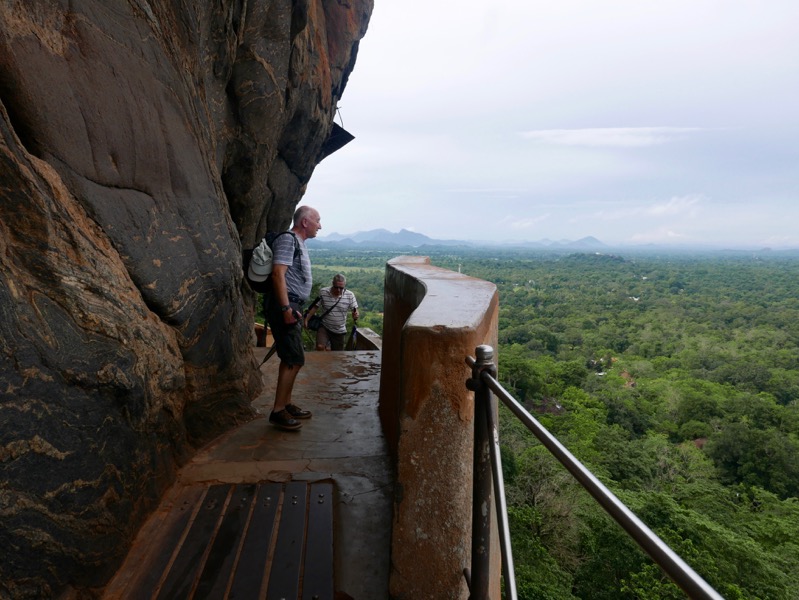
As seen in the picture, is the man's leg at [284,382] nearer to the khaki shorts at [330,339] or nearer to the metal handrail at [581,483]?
the metal handrail at [581,483]

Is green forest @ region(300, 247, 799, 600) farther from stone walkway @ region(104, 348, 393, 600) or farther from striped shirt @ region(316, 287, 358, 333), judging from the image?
stone walkway @ region(104, 348, 393, 600)

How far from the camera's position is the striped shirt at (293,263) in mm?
3875

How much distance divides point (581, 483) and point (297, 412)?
371cm

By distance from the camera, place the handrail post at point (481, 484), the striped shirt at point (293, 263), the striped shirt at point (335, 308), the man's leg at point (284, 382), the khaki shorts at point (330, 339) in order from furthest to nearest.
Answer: the khaki shorts at point (330, 339), the striped shirt at point (335, 308), the man's leg at point (284, 382), the striped shirt at point (293, 263), the handrail post at point (481, 484)

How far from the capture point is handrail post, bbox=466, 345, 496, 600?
64.2 inches

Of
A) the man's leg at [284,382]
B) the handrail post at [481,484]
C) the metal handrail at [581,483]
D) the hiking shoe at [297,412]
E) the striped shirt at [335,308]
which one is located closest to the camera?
the metal handrail at [581,483]

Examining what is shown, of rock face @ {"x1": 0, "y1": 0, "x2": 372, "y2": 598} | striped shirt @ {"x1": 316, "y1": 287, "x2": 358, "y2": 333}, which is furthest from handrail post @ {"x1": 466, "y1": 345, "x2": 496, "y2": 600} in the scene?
striped shirt @ {"x1": 316, "y1": 287, "x2": 358, "y2": 333}

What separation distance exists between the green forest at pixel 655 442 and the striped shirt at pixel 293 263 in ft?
23.1

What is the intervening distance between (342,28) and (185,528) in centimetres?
1300

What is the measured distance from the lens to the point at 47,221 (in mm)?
2049

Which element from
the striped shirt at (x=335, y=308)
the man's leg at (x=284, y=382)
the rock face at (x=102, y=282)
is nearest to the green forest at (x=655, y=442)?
the striped shirt at (x=335, y=308)

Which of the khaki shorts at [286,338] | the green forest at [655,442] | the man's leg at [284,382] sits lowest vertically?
the green forest at [655,442]

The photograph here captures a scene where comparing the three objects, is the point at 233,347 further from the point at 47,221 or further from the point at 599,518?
the point at 599,518

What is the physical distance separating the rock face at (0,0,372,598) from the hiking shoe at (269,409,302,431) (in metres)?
0.35
